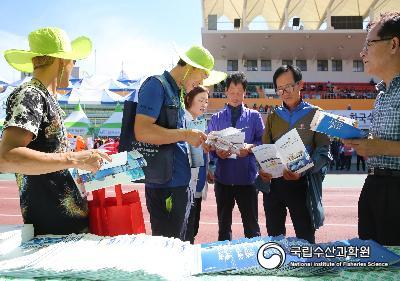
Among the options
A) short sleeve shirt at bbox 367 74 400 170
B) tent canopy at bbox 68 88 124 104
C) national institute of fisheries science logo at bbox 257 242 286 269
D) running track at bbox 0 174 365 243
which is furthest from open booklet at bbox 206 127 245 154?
tent canopy at bbox 68 88 124 104

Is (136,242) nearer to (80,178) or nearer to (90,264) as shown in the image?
(90,264)

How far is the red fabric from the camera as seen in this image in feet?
6.04

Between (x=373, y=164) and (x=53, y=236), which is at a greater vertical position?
(x=373, y=164)

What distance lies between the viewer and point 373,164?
217cm

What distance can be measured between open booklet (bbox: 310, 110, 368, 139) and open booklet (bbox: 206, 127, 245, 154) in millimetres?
1108

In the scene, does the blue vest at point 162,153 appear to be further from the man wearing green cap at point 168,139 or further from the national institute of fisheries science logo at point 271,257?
the national institute of fisheries science logo at point 271,257

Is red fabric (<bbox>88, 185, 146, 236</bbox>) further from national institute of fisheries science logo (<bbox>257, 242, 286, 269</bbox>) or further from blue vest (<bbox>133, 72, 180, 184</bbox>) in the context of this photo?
national institute of fisheries science logo (<bbox>257, 242, 286, 269</bbox>)

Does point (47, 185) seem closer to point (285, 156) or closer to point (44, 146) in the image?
point (44, 146)

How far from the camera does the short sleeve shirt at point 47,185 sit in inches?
64.8

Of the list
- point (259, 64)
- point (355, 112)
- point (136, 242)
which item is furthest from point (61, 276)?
point (259, 64)

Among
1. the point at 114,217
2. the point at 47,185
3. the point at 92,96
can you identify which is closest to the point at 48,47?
the point at 47,185

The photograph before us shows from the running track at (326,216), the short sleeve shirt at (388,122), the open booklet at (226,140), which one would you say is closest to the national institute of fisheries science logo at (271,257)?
the short sleeve shirt at (388,122)

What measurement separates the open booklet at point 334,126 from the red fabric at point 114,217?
922 mm

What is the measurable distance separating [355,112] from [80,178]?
80.2 ft
